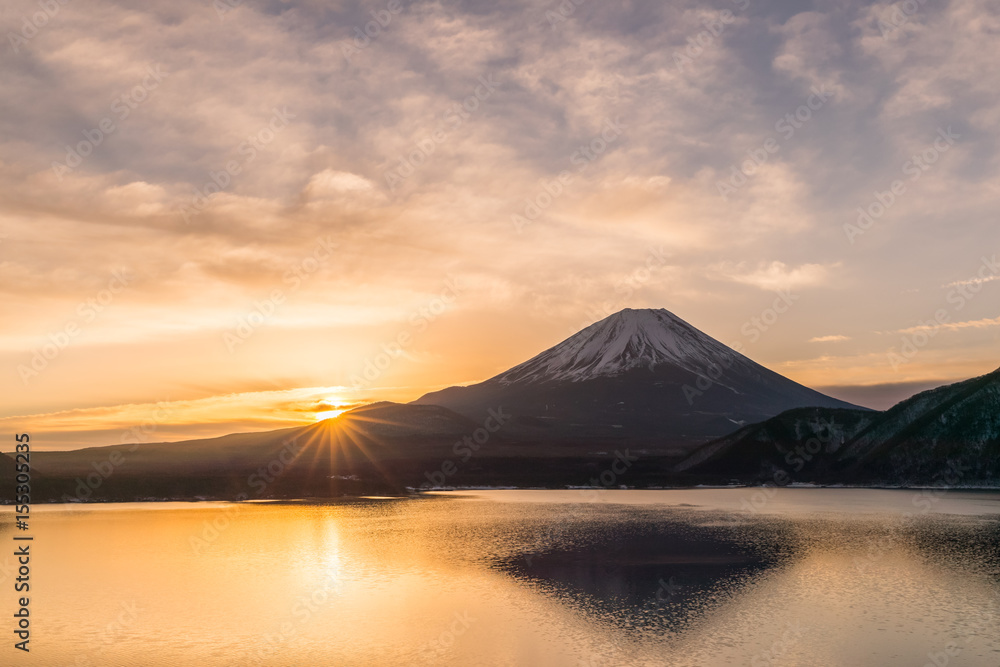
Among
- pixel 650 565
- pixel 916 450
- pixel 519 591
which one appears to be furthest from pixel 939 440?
pixel 519 591

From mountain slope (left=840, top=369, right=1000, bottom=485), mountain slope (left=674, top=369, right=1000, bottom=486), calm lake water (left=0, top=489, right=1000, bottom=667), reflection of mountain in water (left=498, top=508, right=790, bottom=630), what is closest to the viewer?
calm lake water (left=0, top=489, right=1000, bottom=667)

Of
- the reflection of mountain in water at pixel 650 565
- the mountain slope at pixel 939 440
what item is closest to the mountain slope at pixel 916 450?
the mountain slope at pixel 939 440

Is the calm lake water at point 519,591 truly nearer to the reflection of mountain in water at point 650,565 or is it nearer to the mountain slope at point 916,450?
the reflection of mountain in water at point 650,565

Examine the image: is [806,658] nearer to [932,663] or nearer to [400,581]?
[932,663]

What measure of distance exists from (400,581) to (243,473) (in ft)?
474

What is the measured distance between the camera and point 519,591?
5284cm

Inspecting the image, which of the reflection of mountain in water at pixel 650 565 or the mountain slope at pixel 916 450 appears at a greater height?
the mountain slope at pixel 916 450

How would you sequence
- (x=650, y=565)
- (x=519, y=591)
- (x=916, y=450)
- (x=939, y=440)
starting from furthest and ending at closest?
(x=916, y=450) → (x=939, y=440) → (x=650, y=565) → (x=519, y=591)

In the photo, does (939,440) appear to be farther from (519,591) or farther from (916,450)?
(519,591)

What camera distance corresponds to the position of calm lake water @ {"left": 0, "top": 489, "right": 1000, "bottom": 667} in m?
38.2

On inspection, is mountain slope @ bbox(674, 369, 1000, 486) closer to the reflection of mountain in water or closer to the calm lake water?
the calm lake water

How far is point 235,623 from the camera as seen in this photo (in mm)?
44750

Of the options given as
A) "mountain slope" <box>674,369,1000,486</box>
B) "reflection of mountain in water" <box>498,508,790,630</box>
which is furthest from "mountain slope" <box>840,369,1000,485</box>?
"reflection of mountain in water" <box>498,508,790,630</box>

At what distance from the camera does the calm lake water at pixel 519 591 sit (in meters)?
38.2
